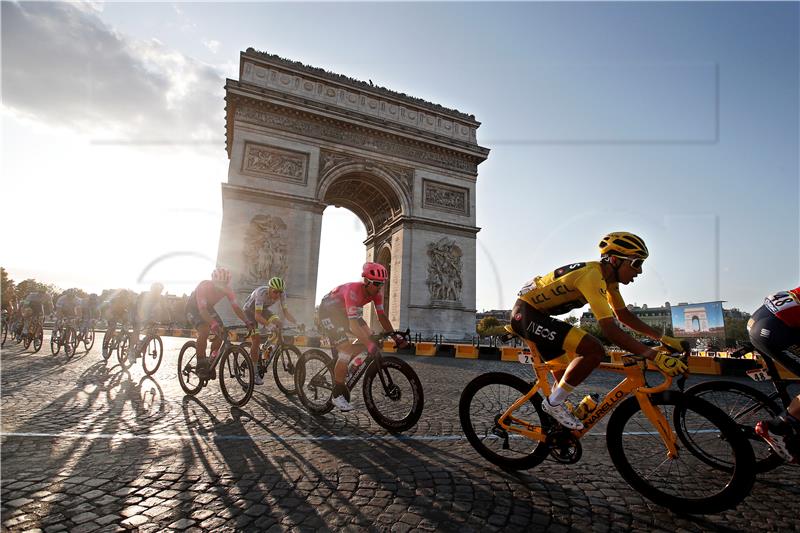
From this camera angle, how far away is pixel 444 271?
2320 centimetres

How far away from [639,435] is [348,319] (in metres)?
3.00

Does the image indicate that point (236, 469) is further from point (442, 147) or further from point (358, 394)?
point (442, 147)

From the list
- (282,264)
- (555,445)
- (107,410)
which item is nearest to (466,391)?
(555,445)

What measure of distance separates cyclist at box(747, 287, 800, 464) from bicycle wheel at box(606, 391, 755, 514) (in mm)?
387

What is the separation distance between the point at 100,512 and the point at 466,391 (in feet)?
8.01

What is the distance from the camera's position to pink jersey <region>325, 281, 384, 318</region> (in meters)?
4.47

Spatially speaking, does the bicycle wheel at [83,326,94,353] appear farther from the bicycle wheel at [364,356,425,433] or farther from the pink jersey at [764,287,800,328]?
the pink jersey at [764,287,800,328]

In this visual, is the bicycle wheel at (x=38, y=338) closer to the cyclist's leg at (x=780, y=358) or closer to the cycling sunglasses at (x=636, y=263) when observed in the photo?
the cycling sunglasses at (x=636, y=263)

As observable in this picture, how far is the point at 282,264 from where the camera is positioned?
64.3 ft

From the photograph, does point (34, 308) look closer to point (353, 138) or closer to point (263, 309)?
point (263, 309)

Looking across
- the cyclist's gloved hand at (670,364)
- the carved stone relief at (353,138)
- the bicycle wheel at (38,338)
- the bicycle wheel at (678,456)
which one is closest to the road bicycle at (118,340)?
the bicycle wheel at (38,338)

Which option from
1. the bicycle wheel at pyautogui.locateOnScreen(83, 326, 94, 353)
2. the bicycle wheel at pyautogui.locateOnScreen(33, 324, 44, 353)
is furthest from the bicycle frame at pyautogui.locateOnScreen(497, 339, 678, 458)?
the bicycle wheel at pyautogui.locateOnScreen(33, 324, 44, 353)

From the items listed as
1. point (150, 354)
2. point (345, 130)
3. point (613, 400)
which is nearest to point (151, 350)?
point (150, 354)

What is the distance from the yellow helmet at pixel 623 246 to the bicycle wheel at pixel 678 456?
1.00m
